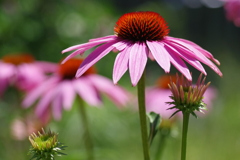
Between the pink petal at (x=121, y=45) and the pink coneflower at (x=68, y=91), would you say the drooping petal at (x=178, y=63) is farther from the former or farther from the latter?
the pink coneflower at (x=68, y=91)

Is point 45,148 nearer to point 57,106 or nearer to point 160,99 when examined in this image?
point 57,106

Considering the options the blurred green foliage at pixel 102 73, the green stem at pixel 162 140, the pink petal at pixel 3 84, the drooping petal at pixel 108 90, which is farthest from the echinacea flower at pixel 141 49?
the blurred green foliage at pixel 102 73

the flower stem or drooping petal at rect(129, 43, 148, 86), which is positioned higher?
drooping petal at rect(129, 43, 148, 86)

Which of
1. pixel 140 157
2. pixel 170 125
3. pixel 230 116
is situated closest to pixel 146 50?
pixel 170 125

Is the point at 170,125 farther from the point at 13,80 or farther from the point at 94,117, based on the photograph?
the point at 94,117

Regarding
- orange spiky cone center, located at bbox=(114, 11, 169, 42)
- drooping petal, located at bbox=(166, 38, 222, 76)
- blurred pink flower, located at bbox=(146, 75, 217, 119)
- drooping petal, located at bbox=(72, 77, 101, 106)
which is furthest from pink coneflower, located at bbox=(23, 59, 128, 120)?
drooping petal, located at bbox=(166, 38, 222, 76)

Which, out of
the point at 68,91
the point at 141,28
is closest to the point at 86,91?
the point at 68,91

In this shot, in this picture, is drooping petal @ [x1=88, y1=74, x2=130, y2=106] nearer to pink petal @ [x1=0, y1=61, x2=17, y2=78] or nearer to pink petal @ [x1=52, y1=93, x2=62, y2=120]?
pink petal @ [x1=52, y1=93, x2=62, y2=120]
